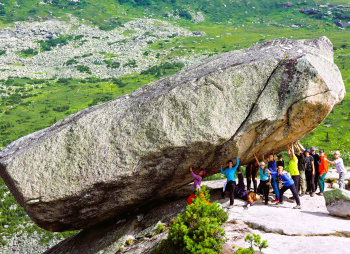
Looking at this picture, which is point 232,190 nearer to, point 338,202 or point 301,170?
point 301,170

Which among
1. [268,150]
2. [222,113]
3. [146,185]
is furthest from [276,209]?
[146,185]

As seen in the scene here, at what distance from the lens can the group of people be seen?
20281mm

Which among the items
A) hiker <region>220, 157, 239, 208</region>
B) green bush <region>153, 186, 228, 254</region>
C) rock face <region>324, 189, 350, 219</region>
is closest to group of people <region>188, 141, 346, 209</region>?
hiker <region>220, 157, 239, 208</region>

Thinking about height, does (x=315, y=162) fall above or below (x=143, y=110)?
below

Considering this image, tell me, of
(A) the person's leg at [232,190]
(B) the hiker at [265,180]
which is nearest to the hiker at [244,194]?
(B) the hiker at [265,180]

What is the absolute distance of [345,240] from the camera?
49.5 feet

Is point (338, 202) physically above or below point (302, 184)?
above

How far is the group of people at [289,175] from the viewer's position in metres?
20.3

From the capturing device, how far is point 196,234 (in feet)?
47.7

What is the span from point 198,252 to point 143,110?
10.4 meters

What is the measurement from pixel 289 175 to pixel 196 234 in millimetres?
10761

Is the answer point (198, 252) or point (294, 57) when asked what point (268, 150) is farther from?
point (198, 252)

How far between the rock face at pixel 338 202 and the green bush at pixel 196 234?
318 inches

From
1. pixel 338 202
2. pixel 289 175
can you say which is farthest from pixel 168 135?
pixel 338 202
